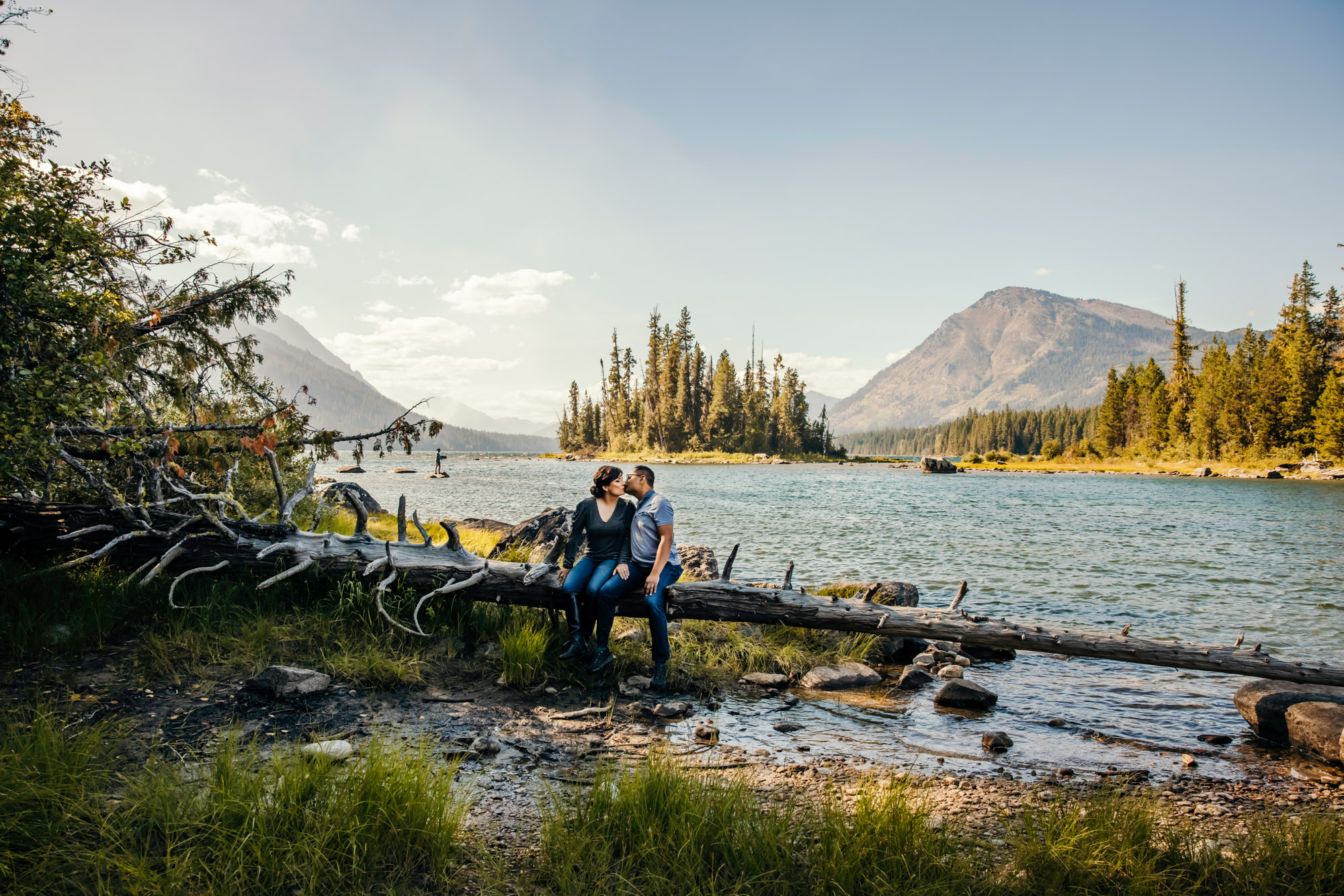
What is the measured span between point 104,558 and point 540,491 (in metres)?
39.4

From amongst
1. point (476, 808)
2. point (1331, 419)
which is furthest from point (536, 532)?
point (1331, 419)

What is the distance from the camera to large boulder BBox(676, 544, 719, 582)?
543 inches

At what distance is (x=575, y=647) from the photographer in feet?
24.4

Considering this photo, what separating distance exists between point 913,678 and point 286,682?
758cm

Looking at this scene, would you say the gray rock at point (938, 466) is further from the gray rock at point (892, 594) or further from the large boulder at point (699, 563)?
the gray rock at point (892, 594)

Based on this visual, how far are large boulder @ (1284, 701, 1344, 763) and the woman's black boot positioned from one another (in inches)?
309

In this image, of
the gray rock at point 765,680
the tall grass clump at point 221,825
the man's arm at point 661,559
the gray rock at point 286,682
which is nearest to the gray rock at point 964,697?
the gray rock at point 765,680

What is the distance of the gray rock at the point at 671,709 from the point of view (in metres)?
6.81

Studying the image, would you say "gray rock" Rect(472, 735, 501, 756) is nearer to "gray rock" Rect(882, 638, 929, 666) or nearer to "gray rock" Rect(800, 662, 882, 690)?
"gray rock" Rect(800, 662, 882, 690)

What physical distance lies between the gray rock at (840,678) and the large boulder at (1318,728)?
4.38 meters

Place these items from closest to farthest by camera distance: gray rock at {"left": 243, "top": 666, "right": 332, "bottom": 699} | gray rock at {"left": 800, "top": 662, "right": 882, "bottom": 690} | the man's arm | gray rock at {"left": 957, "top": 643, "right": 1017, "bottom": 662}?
gray rock at {"left": 243, "top": 666, "right": 332, "bottom": 699} < the man's arm < gray rock at {"left": 800, "top": 662, "right": 882, "bottom": 690} < gray rock at {"left": 957, "top": 643, "right": 1017, "bottom": 662}

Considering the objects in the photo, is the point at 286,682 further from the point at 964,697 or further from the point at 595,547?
the point at 964,697

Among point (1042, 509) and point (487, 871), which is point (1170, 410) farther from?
point (487, 871)

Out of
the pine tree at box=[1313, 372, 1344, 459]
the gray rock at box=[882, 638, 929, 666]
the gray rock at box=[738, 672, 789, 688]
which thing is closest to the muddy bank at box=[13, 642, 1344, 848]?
the gray rock at box=[738, 672, 789, 688]
